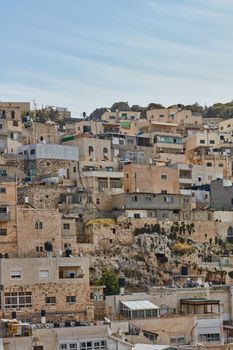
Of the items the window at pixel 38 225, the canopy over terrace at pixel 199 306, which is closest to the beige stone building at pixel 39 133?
the window at pixel 38 225

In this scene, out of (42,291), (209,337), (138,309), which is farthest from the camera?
(42,291)

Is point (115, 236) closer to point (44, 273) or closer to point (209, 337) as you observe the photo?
point (44, 273)

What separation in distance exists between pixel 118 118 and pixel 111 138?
18.7m

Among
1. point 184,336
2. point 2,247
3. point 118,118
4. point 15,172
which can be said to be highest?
point 118,118

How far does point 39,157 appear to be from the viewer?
52281 mm

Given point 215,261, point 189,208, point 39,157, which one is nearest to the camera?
point 215,261

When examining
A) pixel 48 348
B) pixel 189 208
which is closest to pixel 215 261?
pixel 189 208

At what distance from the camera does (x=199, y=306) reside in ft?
109

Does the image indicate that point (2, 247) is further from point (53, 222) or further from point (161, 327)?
point (161, 327)

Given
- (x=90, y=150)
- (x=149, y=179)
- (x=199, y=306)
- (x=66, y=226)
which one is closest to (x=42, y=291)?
(x=199, y=306)

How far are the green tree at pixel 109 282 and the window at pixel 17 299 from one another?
5214 millimetres

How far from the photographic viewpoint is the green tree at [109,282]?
38.4m

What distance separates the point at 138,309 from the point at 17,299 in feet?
17.2

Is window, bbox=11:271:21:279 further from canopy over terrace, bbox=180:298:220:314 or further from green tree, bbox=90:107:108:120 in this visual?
green tree, bbox=90:107:108:120
